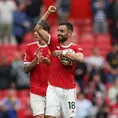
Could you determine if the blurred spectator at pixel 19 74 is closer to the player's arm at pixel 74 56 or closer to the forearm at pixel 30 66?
the forearm at pixel 30 66

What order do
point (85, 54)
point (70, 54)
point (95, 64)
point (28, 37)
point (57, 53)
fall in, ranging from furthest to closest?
point (28, 37) < point (85, 54) < point (95, 64) < point (70, 54) < point (57, 53)

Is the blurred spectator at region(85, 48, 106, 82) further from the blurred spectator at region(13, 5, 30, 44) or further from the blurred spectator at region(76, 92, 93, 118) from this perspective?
the blurred spectator at region(13, 5, 30, 44)

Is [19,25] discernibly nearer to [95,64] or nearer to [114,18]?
[114,18]

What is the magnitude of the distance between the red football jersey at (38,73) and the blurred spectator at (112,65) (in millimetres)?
8283

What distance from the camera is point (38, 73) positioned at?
47.1ft

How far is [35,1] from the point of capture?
2622cm

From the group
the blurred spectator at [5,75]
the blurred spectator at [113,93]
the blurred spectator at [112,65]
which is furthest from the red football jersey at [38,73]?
the blurred spectator at [112,65]

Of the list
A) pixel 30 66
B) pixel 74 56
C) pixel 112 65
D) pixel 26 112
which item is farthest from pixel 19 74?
pixel 74 56

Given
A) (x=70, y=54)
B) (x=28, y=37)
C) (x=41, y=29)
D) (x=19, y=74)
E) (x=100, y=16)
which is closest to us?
(x=70, y=54)

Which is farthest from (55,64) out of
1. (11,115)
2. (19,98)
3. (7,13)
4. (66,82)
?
(7,13)

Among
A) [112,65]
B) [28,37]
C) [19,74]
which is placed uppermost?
[28,37]

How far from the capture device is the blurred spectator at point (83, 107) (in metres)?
20.7

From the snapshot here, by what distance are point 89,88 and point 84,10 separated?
17.8 feet

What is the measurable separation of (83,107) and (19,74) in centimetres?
262
